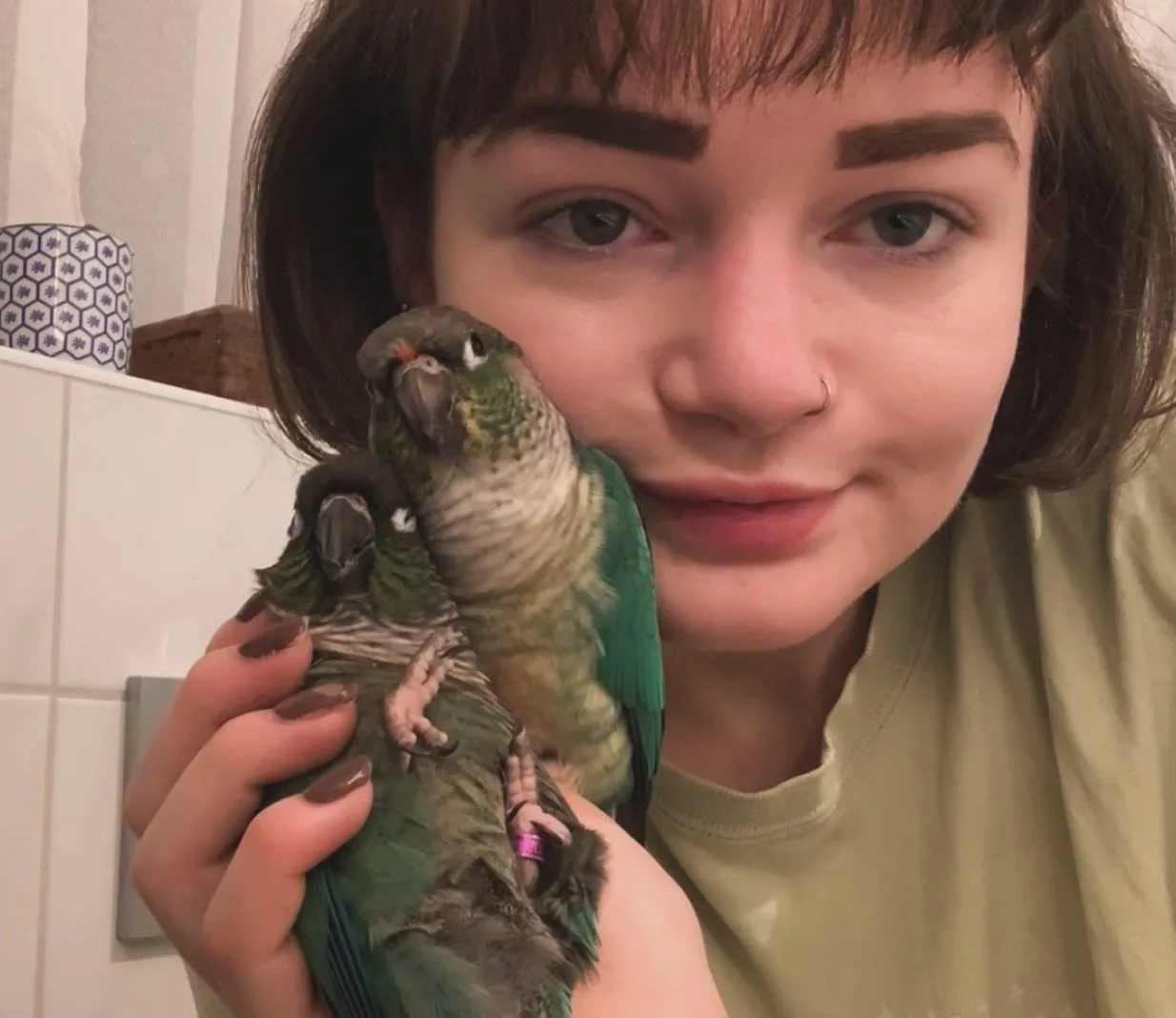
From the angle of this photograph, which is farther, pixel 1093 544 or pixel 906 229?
pixel 1093 544

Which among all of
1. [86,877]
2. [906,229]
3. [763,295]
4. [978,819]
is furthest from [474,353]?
[86,877]

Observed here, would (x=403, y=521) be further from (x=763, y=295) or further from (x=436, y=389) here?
(x=763, y=295)

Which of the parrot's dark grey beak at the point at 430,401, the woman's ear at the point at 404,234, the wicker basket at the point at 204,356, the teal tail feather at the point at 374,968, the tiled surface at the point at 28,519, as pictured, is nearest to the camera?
the teal tail feather at the point at 374,968

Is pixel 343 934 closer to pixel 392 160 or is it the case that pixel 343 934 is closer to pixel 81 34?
pixel 392 160

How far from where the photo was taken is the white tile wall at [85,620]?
3.20ft

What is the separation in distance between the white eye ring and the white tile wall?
0.52 m

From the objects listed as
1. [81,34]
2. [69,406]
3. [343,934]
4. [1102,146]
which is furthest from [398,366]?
[81,34]

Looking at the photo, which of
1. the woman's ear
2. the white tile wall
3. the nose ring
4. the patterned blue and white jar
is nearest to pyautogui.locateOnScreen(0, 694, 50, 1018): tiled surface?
the white tile wall

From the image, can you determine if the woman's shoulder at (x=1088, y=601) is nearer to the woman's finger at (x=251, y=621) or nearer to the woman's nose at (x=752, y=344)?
the woman's nose at (x=752, y=344)

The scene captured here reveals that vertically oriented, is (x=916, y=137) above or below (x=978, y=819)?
above

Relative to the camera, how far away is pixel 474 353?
51 cm

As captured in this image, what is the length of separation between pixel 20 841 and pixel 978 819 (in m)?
0.73

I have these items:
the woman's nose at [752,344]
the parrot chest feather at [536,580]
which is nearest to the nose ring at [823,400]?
the woman's nose at [752,344]

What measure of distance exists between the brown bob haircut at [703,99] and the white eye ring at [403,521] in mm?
215
